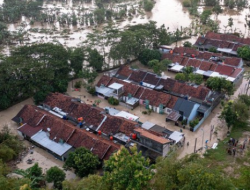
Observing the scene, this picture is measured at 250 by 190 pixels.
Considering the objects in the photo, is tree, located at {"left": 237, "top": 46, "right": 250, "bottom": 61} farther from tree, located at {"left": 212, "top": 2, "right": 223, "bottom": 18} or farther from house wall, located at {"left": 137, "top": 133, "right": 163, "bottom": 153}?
house wall, located at {"left": 137, "top": 133, "right": 163, "bottom": 153}

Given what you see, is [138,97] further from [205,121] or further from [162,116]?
[205,121]

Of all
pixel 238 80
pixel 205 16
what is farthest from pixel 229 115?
pixel 205 16

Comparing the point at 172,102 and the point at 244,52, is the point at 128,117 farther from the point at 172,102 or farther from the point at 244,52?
the point at 244,52

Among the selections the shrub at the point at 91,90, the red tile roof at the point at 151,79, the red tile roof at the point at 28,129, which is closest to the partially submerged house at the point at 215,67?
the red tile roof at the point at 151,79

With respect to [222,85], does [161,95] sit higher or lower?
lower

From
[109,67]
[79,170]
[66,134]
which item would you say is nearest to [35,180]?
[79,170]

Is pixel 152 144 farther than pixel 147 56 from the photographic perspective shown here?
No

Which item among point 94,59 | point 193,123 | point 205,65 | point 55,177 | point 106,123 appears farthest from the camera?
point 205,65

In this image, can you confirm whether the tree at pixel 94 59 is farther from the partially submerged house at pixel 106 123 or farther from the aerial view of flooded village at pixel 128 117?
the partially submerged house at pixel 106 123
